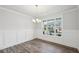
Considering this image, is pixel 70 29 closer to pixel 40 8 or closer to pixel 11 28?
pixel 40 8

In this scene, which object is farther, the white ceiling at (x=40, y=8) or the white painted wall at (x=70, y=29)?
the white painted wall at (x=70, y=29)

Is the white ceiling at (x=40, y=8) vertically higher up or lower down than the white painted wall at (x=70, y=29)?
higher up

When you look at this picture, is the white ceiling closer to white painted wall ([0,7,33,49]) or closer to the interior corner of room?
the interior corner of room

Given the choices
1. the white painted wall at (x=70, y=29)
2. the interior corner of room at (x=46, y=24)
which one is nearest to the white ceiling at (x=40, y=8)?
the interior corner of room at (x=46, y=24)

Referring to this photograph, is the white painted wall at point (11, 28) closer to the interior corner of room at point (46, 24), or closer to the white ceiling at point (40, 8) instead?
the interior corner of room at point (46, 24)

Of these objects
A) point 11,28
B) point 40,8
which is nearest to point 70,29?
point 40,8

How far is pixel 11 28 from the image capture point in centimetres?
371

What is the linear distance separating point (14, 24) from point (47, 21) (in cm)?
255

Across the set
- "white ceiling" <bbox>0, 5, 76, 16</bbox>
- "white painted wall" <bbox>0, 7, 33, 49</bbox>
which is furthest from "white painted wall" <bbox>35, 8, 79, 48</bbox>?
"white painted wall" <bbox>0, 7, 33, 49</bbox>

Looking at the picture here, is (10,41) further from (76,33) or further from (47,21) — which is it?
(76,33)

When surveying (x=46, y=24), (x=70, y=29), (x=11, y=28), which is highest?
(x=46, y=24)

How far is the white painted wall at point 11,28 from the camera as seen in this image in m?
3.28
